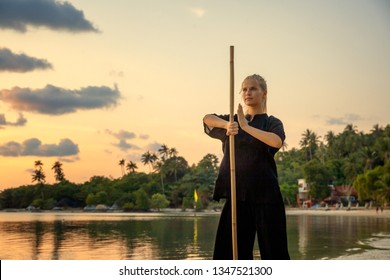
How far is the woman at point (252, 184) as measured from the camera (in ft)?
6.99

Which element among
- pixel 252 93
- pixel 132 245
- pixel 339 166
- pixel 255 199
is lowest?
pixel 132 245

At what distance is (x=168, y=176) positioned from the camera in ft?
33.8

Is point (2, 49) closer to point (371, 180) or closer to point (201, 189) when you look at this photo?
point (201, 189)

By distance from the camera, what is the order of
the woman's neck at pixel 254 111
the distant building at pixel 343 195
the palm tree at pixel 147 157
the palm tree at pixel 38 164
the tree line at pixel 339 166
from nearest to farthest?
the woman's neck at pixel 254 111, the palm tree at pixel 38 164, the palm tree at pixel 147 157, the tree line at pixel 339 166, the distant building at pixel 343 195

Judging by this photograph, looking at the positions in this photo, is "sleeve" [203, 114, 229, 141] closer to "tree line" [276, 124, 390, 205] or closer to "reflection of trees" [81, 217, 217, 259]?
"reflection of trees" [81, 217, 217, 259]

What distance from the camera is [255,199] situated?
2146 mm

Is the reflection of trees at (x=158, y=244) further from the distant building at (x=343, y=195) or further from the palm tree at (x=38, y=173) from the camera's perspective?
the distant building at (x=343, y=195)

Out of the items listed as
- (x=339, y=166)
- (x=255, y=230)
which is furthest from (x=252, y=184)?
(x=339, y=166)

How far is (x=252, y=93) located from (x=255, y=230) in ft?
1.66

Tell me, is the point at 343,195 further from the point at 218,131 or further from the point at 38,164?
the point at 218,131

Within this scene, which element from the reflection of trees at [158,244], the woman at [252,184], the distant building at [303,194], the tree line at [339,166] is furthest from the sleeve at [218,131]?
the distant building at [303,194]

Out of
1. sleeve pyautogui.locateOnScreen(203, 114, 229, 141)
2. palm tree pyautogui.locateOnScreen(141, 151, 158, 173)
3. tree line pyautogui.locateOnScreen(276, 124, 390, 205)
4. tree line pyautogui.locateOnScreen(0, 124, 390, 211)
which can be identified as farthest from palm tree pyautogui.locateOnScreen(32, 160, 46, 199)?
tree line pyautogui.locateOnScreen(276, 124, 390, 205)

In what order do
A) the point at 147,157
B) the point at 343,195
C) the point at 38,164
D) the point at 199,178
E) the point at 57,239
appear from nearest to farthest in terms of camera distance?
1. the point at 38,164
2. the point at 147,157
3. the point at 57,239
4. the point at 199,178
5. the point at 343,195

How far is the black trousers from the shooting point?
213 cm
